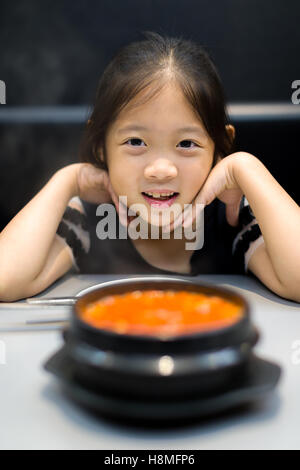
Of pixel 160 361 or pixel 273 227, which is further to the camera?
pixel 273 227

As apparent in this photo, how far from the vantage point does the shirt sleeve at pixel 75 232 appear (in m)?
1.61

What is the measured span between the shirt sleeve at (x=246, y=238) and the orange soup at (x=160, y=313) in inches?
30.8

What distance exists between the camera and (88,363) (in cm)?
63

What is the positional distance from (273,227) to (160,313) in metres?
0.72

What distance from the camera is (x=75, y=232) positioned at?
1677 millimetres

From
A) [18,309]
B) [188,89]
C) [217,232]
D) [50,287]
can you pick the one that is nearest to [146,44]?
[188,89]

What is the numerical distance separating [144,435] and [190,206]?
98 cm

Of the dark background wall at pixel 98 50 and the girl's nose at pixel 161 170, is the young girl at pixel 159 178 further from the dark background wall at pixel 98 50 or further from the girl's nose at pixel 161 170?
the dark background wall at pixel 98 50

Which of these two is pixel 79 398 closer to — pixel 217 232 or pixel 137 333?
pixel 137 333

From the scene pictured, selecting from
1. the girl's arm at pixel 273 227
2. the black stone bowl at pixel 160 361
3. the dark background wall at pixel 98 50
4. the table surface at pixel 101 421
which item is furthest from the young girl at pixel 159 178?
the black stone bowl at pixel 160 361

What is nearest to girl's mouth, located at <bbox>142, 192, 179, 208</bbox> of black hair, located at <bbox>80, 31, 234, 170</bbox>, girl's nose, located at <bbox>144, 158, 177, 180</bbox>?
girl's nose, located at <bbox>144, 158, 177, 180</bbox>

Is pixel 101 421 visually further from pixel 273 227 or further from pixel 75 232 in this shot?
pixel 75 232

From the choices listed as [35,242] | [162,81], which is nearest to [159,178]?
[162,81]
